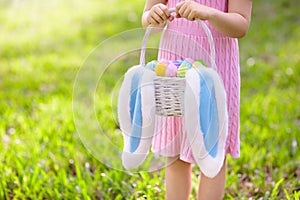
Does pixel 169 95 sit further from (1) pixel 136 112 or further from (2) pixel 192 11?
(2) pixel 192 11

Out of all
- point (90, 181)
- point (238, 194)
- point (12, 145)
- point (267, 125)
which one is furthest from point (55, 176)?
point (267, 125)

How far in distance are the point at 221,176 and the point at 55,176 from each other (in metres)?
0.88

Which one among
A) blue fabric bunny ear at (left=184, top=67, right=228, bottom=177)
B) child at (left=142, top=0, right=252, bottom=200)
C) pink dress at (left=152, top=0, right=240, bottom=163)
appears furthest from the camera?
pink dress at (left=152, top=0, right=240, bottom=163)

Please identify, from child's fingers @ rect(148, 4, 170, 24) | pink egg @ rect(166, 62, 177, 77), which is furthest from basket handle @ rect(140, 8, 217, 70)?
pink egg @ rect(166, 62, 177, 77)

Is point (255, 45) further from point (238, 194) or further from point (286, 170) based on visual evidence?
point (238, 194)

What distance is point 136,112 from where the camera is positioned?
1.64 metres

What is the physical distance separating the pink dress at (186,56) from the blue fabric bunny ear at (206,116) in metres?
0.16

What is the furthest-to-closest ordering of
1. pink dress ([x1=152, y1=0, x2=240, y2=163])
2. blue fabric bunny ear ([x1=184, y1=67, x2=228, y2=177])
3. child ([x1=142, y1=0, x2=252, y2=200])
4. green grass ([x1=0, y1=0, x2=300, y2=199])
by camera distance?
green grass ([x1=0, y1=0, x2=300, y2=199]) < pink dress ([x1=152, y1=0, x2=240, y2=163]) < child ([x1=142, y1=0, x2=252, y2=200]) < blue fabric bunny ear ([x1=184, y1=67, x2=228, y2=177])

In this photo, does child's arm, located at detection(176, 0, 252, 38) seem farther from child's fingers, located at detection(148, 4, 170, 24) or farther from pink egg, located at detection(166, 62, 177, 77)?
pink egg, located at detection(166, 62, 177, 77)

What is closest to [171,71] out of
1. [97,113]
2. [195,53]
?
[195,53]

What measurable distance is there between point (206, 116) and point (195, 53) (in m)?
0.24

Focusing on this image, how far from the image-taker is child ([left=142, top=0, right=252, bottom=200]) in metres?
1.67

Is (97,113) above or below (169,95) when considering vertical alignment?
below

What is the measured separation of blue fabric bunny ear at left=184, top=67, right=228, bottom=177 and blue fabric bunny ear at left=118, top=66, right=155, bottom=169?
13cm
